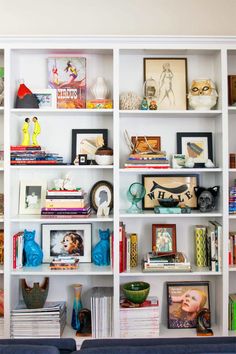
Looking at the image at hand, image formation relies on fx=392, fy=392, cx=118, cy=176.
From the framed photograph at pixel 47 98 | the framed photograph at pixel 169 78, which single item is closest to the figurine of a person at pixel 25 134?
the framed photograph at pixel 47 98

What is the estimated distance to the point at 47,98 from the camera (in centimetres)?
272

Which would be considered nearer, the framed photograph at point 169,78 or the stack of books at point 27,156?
the stack of books at point 27,156

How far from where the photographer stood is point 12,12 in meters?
2.85

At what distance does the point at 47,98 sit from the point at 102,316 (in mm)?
1515

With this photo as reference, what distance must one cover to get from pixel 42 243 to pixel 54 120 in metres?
0.88

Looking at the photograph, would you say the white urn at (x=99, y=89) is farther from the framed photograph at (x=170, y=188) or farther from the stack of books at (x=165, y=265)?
the stack of books at (x=165, y=265)

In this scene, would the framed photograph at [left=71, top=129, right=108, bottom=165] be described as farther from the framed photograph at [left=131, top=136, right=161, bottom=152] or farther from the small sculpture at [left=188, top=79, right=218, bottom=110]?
the small sculpture at [left=188, top=79, right=218, bottom=110]

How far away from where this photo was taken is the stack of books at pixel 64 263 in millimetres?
2582

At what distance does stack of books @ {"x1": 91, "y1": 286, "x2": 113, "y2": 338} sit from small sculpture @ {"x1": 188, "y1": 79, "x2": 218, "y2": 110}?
142 cm

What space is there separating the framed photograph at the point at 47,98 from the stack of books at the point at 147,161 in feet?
2.17

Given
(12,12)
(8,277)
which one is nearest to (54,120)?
(12,12)

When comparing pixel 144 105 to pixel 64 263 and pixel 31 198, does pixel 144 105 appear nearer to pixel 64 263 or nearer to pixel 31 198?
pixel 31 198

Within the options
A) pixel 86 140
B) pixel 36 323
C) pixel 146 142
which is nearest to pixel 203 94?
pixel 146 142

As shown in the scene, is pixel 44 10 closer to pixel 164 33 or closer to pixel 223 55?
pixel 164 33
